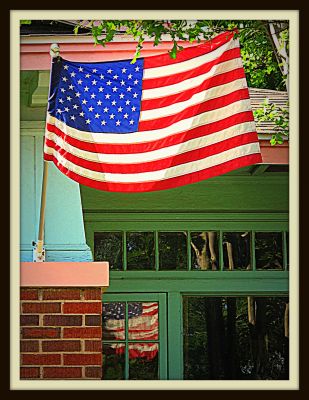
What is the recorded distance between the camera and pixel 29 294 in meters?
6.55

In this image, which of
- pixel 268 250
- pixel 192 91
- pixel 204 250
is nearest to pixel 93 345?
pixel 192 91

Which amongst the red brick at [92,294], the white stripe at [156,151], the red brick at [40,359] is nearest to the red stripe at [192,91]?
the white stripe at [156,151]

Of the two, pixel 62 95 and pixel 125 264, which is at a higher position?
pixel 62 95

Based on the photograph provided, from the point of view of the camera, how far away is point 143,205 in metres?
8.50

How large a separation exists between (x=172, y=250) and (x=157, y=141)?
2.06m

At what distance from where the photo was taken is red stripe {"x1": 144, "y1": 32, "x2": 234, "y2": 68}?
6645mm

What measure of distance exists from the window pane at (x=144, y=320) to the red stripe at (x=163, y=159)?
2081 mm

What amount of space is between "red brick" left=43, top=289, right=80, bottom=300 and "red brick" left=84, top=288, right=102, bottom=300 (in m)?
0.05

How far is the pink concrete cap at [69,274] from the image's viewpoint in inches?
258

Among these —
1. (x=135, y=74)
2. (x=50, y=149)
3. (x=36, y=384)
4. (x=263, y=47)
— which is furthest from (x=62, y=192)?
(x=263, y=47)

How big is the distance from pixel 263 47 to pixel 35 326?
326cm

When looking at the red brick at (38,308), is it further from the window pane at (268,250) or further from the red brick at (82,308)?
the window pane at (268,250)

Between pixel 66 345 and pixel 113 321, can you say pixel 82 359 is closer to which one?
pixel 66 345

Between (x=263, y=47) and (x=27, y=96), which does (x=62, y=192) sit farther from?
(x=263, y=47)
